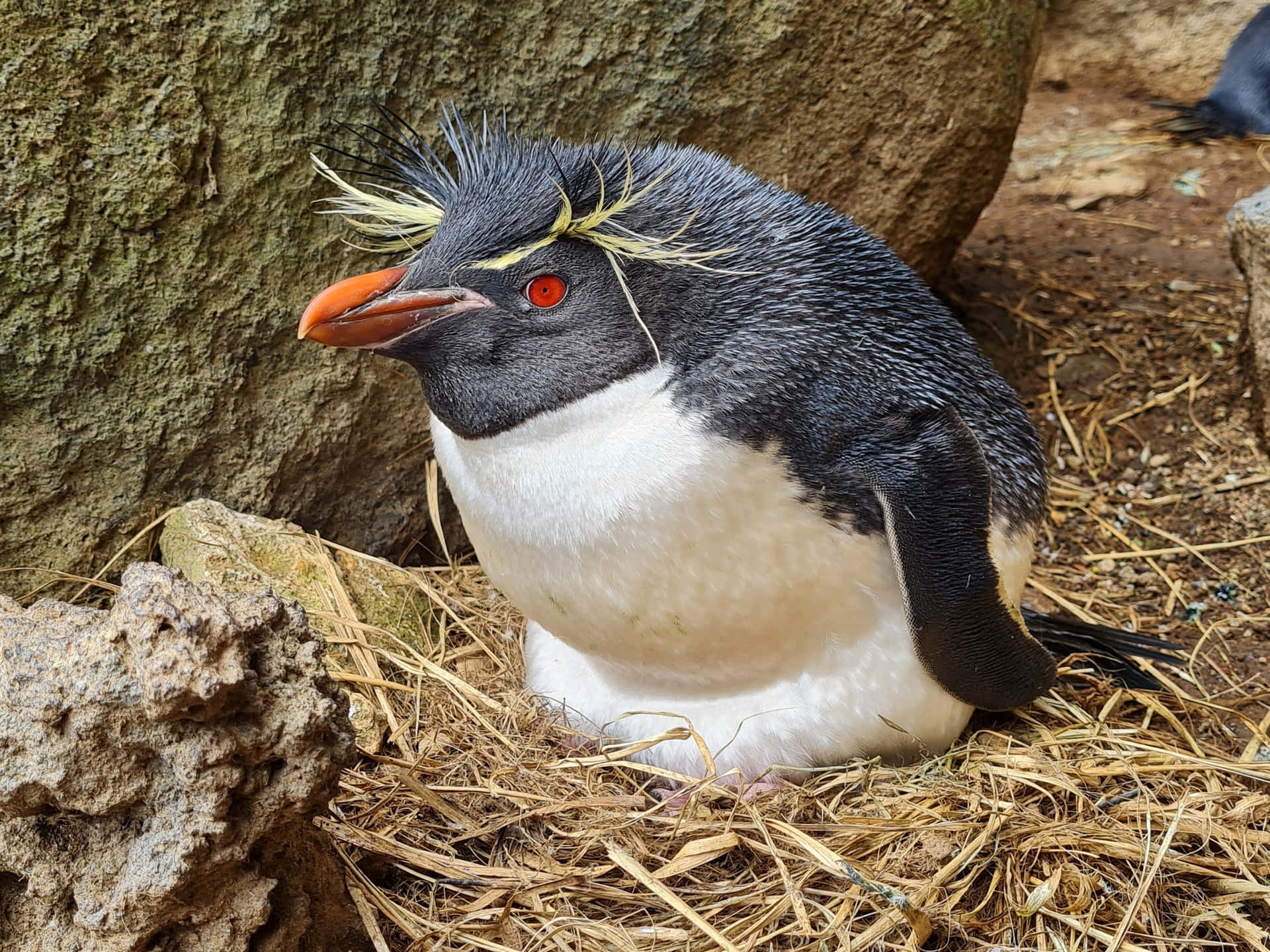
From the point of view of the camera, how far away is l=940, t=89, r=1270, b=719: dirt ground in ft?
9.31

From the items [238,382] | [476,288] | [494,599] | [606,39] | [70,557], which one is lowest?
[494,599]

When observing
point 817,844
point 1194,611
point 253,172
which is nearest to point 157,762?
point 817,844

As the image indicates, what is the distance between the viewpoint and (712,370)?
1.81 metres

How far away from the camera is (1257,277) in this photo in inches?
121

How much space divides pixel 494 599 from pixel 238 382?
2.32 ft

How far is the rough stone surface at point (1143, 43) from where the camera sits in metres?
5.55

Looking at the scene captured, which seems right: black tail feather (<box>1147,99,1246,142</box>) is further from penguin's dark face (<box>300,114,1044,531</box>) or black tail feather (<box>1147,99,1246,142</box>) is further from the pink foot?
the pink foot

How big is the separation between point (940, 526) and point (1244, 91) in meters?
2.28

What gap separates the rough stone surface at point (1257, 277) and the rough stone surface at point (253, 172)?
0.86 metres

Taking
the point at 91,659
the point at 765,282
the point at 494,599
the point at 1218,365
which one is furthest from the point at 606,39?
the point at 1218,365

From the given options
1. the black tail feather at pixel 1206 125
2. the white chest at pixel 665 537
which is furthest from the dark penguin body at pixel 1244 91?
the white chest at pixel 665 537

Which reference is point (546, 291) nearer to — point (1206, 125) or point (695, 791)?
point (695, 791)

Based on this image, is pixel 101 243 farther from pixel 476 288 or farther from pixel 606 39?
pixel 606 39

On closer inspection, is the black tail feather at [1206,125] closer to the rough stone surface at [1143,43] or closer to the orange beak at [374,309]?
the rough stone surface at [1143,43]
